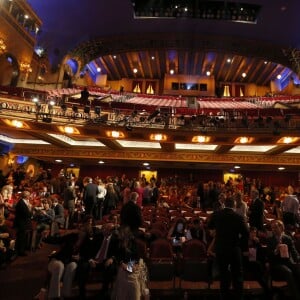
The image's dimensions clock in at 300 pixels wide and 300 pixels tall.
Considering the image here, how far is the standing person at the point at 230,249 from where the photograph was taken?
131 inches

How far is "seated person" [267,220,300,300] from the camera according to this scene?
12.7 ft

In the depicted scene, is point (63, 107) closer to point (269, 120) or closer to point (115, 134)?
point (115, 134)

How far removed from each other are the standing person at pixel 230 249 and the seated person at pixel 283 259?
0.99m

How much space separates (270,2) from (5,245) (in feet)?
66.6

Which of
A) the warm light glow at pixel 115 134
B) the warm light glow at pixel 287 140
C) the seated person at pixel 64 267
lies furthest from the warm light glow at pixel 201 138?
the seated person at pixel 64 267

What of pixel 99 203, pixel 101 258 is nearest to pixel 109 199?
pixel 99 203

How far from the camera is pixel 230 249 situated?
332 cm

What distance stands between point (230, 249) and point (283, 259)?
1.31 metres

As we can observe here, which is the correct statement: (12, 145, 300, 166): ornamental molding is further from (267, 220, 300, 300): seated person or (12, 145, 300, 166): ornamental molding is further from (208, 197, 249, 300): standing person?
(208, 197, 249, 300): standing person

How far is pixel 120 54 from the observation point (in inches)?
915

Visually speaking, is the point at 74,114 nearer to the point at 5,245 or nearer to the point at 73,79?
the point at 5,245

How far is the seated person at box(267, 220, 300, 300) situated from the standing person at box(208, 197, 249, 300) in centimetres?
99

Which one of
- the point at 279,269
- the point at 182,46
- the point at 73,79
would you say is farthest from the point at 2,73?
the point at 279,269

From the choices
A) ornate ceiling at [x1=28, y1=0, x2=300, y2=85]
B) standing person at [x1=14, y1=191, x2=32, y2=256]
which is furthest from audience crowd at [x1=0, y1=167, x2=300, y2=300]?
ornate ceiling at [x1=28, y1=0, x2=300, y2=85]
